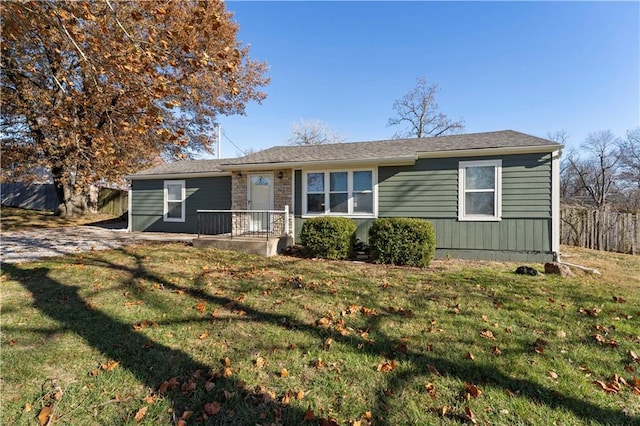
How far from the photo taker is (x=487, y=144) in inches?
330

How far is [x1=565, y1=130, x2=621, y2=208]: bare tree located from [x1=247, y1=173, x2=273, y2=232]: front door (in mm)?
27082

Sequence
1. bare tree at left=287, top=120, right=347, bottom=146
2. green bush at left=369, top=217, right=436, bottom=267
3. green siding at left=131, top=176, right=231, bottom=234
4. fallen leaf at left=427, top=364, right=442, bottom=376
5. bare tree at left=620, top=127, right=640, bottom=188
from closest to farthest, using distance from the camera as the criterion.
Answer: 1. fallen leaf at left=427, top=364, right=442, bottom=376
2. green bush at left=369, top=217, right=436, bottom=267
3. green siding at left=131, top=176, right=231, bottom=234
4. bare tree at left=620, top=127, right=640, bottom=188
5. bare tree at left=287, top=120, right=347, bottom=146

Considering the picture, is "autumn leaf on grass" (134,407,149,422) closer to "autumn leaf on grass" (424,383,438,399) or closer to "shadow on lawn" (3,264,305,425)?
"shadow on lawn" (3,264,305,425)

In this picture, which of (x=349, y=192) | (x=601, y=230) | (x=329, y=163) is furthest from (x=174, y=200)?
(x=601, y=230)

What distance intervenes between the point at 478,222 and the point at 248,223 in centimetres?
746

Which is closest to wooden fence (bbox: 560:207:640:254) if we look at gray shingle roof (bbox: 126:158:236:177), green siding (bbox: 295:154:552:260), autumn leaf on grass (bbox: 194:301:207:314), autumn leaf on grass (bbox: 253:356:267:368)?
green siding (bbox: 295:154:552:260)

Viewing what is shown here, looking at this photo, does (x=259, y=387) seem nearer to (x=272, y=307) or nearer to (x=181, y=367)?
(x=181, y=367)

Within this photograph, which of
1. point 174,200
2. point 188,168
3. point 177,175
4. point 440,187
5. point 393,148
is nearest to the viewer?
point 440,187

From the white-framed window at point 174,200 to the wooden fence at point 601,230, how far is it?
1533cm

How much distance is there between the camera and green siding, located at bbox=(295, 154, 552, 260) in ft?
26.1

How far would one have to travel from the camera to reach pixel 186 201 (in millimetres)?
12789

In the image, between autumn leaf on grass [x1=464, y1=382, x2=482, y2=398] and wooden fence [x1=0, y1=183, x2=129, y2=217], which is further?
wooden fence [x1=0, y1=183, x2=129, y2=217]

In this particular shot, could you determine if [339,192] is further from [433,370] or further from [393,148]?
[433,370]

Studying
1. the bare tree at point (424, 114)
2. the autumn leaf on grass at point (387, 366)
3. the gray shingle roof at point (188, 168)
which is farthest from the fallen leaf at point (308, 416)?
the bare tree at point (424, 114)
